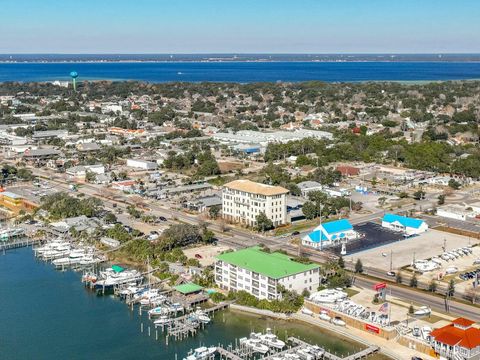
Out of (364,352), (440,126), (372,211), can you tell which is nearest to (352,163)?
(372,211)

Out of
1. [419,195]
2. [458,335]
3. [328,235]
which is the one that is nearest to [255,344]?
[458,335]

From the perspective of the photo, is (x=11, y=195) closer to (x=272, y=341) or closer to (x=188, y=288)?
(x=188, y=288)

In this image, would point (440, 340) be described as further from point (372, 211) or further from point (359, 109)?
point (359, 109)

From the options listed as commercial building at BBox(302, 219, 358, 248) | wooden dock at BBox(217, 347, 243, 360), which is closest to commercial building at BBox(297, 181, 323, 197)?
commercial building at BBox(302, 219, 358, 248)

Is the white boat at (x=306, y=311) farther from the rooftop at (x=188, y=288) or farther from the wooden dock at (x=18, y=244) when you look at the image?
the wooden dock at (x=18, y=244)

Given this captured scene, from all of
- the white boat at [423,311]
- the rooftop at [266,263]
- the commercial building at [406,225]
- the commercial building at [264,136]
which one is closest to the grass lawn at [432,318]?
the white boat at [423,311]
